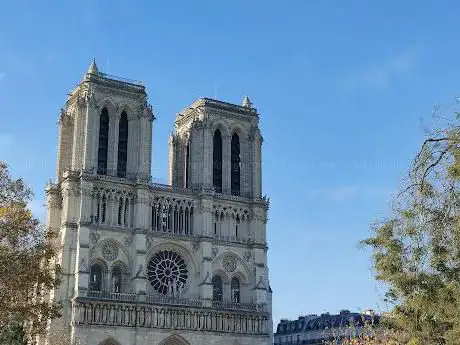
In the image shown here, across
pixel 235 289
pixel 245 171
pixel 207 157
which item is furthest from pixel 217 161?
pixel 235 289

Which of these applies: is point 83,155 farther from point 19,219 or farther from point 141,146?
point 19,219

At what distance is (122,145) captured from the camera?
224 feet

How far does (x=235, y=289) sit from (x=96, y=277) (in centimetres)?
1288

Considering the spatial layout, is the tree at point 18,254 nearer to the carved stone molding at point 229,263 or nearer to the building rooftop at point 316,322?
the carved stone molding at point 229,263

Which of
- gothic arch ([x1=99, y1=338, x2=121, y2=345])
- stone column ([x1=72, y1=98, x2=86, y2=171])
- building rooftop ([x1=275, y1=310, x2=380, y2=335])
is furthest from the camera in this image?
building rooftop ([x1=275, y1=310, x2=380, y2=335])

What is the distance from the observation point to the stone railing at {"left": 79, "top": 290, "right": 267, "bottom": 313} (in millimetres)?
62281

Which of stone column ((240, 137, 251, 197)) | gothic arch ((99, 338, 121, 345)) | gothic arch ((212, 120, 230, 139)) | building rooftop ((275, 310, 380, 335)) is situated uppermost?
gothic arch ((212, 120, 230, 139))

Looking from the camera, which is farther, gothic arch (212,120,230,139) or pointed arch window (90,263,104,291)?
gothic arch (212,120,230,139)

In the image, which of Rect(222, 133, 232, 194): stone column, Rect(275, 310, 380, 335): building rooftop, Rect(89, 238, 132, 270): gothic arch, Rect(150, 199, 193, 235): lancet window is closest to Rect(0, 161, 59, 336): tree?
Rect(89, 238, 132, 270): gothic arch

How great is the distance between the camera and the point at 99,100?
66875mm

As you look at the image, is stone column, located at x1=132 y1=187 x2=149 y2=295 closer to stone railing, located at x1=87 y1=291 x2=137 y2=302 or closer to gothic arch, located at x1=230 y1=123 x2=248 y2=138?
stone railing, located at x1=87 y1=291 x2=137 y2=302

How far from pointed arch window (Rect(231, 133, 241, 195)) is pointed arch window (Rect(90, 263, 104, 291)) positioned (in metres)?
14.6

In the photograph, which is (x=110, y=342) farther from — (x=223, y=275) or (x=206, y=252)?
(x=223, y=275)

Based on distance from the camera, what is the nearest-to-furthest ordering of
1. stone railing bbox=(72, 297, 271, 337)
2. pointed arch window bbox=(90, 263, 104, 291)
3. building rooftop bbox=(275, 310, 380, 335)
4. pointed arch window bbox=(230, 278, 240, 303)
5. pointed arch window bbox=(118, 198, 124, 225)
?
stone railing bbox=(72, 297, 271, 337) → pointed arch window bbox=(90, 263, 104, 291) → pointed arch window bbox=(118, 198, 124, 225) → pointed arch window bbox=(230, 278, 240, 303) → building rooftop bbox=(275, 310, 380, 335)
